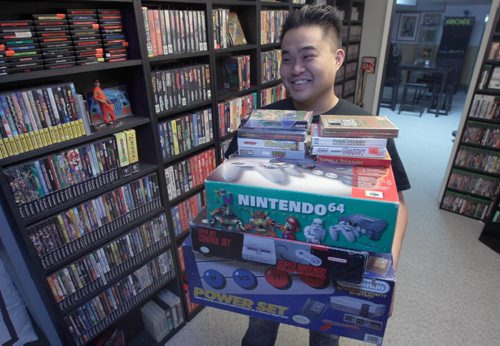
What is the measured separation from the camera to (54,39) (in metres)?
1.13

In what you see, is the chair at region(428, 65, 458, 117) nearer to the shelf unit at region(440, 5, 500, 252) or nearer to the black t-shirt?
the shelf unit at region(440, 5, 500, 252)

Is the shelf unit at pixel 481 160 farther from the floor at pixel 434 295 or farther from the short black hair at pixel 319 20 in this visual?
the short black hair at pixel 319 20

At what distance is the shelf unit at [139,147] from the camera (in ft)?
3.91

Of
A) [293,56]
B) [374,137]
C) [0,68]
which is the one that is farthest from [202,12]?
[374,137]

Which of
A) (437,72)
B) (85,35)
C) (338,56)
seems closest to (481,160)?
(338,56)

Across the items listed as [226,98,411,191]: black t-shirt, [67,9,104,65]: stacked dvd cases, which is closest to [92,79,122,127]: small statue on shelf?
[67,9,104,65]: stacked dvd cases

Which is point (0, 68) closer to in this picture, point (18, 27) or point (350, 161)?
point (18, 27)

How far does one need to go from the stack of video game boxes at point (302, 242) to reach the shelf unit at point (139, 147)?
2.68ft

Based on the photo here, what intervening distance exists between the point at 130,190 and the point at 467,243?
8.98 feet

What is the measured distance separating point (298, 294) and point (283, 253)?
13cm

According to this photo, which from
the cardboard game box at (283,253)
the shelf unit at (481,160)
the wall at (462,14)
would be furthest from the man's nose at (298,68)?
the wall at (462,14)

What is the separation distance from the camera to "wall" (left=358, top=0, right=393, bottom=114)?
402 cm

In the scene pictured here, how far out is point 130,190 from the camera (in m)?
1.52

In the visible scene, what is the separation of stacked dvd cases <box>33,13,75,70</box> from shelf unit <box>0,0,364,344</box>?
48 millimetres
